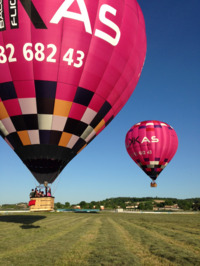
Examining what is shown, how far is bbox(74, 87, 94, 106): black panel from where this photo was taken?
44.3ft

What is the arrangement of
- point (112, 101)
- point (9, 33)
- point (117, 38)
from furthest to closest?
point (112, 101)
point (117, 38)
point (9, 33)

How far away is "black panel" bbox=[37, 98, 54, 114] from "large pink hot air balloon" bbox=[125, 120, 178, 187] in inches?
1002

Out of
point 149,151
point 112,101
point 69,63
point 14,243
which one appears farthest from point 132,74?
point 149,151

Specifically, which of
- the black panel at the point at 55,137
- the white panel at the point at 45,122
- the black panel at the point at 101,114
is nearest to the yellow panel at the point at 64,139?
the black panel at the point at 55,137

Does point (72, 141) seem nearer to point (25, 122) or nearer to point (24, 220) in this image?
point (25, 122)

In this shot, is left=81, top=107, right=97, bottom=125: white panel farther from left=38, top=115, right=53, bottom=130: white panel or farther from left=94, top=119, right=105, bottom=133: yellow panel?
left=38, top=115, right=53, bottom=130: white panel

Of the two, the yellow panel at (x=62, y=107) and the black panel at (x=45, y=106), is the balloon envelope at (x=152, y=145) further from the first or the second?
the black panel at (x=45, y=106)

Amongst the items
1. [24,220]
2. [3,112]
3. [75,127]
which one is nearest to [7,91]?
[3,112]

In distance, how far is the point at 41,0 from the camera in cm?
1230

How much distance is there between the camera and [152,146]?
36438mm

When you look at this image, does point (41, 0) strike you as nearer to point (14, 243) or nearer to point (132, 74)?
point (132, 74)

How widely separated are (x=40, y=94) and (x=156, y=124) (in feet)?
90.9

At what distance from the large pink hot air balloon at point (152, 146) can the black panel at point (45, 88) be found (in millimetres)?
25674

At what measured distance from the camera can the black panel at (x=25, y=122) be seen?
13180 mm
